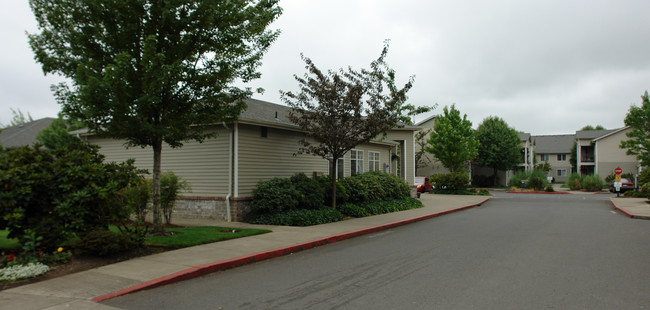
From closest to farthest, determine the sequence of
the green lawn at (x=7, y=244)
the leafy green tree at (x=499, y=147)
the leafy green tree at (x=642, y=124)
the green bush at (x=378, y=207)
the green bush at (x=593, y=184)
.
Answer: the green lawn at (x=7, y=244), the green bush at (x=378, y=207), the leafy green tree at (x=642, y=124), the green bush at (x=593, y=184), the leafy green tree at (x=499, y=147)

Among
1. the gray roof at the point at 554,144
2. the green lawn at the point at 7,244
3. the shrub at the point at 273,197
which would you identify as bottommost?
the green lawn at the point at 7,244

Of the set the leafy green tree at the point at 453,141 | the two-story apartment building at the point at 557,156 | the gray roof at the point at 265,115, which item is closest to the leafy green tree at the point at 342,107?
the gray roof at the point at 265,115

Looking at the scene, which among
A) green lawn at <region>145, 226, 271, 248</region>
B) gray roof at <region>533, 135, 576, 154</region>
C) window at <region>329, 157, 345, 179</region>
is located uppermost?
gray roof at <region>533, 135, 576, 154</region>

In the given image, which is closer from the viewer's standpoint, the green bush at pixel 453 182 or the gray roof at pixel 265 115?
the gray roof at pixel 265 115

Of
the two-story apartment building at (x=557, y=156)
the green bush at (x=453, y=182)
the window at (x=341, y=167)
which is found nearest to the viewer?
the window at (x=341, y=167)

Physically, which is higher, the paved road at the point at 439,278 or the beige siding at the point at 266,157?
the beige siding at the point at 266,157

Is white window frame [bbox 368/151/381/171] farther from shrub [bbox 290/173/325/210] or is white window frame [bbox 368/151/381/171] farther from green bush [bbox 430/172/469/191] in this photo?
green bush [bbox 430/172/469/191]

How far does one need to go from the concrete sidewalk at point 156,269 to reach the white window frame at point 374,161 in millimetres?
10693

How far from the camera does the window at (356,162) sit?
20.4 metres

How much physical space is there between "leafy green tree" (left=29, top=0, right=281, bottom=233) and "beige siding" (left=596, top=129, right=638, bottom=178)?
50451 millimetres

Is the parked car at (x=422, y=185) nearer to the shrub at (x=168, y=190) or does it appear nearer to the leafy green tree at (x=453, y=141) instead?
the leafy green tree at (x=453, y=141)

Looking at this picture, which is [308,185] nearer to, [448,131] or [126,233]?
[126,233]

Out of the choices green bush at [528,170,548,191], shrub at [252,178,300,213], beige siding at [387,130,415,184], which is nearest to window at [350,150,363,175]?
shrub at [252,178,300,213]

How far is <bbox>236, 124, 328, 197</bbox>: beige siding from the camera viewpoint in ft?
45.3
